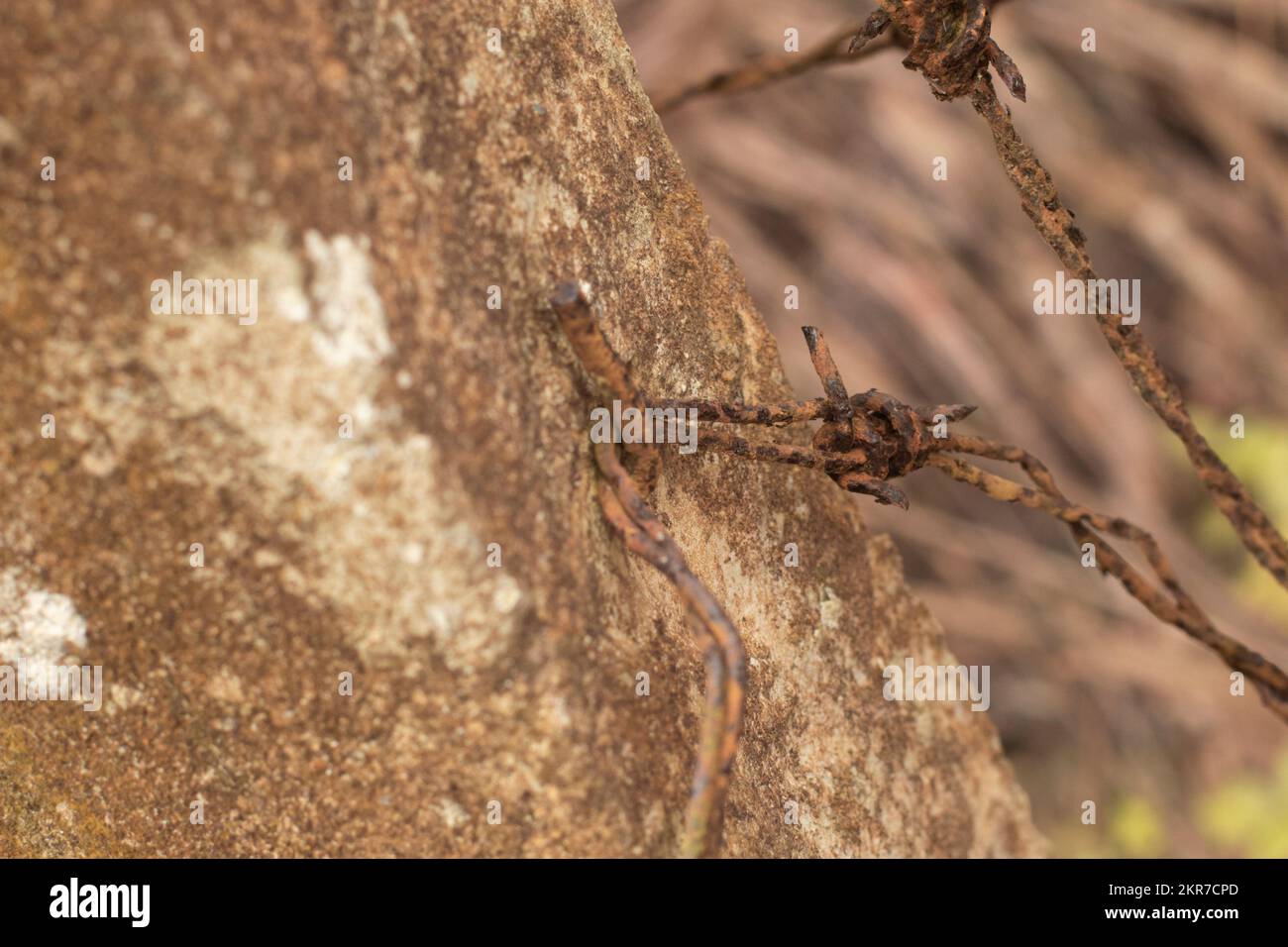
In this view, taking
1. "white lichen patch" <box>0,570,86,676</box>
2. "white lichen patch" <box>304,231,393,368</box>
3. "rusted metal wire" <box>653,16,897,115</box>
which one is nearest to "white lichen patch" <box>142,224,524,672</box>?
"white lichen patch" <box>304,231,393,368</box>

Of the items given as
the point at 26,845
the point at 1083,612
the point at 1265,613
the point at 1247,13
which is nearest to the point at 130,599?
the point at 26,845

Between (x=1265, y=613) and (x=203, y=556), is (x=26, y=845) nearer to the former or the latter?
(x=203, y=556)

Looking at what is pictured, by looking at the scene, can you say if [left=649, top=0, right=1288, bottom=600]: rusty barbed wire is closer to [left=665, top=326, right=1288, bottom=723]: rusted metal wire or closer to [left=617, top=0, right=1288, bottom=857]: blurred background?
[left=665, top=326, right=1288, bottom=723]: rusted metal wire

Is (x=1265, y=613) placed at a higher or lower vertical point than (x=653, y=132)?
lower

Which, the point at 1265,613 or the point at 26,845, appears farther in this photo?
the point at 1265,613
